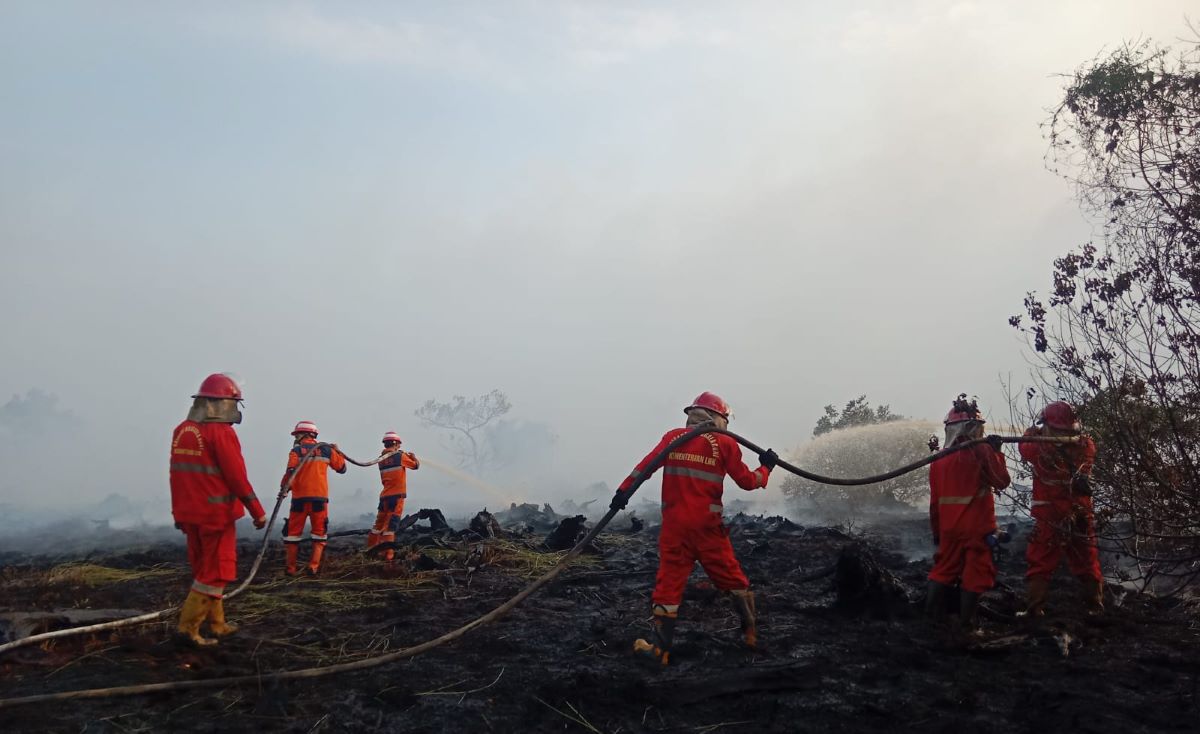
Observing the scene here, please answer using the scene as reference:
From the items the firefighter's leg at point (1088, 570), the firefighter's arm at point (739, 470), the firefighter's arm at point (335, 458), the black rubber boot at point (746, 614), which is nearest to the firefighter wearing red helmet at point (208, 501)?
the firefighter's arm at point (335, 458)

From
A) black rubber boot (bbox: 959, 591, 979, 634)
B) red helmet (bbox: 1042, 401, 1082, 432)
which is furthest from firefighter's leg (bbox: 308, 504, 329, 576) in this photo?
red helmet (bbox: 1042, 401, 1082, 432)

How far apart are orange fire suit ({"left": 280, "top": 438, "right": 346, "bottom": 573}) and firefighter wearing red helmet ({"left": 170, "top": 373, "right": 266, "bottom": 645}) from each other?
10.8ft

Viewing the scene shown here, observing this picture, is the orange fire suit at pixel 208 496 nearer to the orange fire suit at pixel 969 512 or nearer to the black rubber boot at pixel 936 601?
the orange fire suit at pixel 969 512

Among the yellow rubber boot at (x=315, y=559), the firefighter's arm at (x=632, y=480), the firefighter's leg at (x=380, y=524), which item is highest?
the firefighter's arm at (x=632, y=480)

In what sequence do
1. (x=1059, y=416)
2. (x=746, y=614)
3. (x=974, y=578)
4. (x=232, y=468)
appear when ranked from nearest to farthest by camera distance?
(x=746, y=614)
(x=974, y=578)
(x=232, y=468)
(x=1059, y=416)

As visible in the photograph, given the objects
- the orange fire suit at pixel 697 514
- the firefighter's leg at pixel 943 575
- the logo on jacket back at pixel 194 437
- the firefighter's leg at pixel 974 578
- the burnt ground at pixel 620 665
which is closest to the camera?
the burnt ground at pixel 620 665

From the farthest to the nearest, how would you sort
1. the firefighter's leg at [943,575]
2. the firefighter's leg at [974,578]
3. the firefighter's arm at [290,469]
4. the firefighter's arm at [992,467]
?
the firefighter's arm at [290,469], the firefighter's leg at [943,575], the firefighter's leg at [974,578], the firefighter's arm at [992,467]

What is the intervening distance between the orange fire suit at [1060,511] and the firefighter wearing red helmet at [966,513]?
0.36m

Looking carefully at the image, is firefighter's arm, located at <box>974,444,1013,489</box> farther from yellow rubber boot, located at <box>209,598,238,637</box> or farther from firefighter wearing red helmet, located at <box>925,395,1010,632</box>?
yellow rubber boot, located at <box>209,598,238,637</box>

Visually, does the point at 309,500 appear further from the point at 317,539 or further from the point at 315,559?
the point at 315,559

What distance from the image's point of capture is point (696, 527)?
20.7 feet

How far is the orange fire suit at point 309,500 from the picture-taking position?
10422 mm

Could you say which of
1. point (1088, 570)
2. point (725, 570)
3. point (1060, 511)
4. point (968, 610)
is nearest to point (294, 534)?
point (725, 570)

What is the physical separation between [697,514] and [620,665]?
55.8 inches
